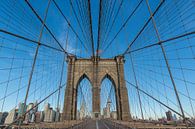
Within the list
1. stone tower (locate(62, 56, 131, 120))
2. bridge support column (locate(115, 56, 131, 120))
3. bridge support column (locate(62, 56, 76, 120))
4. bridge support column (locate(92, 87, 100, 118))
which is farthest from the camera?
bridge support column (locate(92, 87, 100, 118))

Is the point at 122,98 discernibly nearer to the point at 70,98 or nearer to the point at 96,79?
the point at 96,79

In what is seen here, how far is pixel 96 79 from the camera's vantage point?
2209cm

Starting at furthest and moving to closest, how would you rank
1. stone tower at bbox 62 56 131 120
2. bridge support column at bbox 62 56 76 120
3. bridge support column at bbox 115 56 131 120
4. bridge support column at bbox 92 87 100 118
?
bridge support column at bbox 92 87 100 118
stone tower at bbox 62 56 131 120
bridge support column at bbox 115 56 131 120
bridge support column at bbox 62 56 76 120

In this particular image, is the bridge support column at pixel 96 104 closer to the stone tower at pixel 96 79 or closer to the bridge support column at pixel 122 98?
the stone tower at pixel 96 79

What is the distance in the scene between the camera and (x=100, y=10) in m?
8.71

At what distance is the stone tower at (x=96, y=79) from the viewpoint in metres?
19.2

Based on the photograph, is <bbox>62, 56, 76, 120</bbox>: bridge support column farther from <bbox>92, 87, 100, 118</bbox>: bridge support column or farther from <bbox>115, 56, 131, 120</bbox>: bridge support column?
<bbox>115, 56, 131, 120</bbox>: bridge support column

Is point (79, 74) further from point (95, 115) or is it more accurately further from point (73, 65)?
point (95, 115)

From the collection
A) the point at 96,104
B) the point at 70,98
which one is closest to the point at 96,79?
the point at 96,104

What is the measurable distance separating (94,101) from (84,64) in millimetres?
7587

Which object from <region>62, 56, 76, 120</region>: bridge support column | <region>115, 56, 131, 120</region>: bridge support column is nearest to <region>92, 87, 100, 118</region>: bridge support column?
<region>62, 56, 76, 120</region>: bridge support column

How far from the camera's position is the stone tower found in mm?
19177

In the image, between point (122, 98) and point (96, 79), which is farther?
point (96, 79)

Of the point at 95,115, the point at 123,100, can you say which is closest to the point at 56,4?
the point at 123,100
